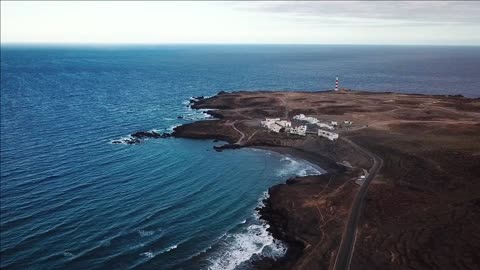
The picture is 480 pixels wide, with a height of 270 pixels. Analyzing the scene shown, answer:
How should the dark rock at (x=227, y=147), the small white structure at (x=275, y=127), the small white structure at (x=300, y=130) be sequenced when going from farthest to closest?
the small white structure at (x=275, y=127) → the small white structure at (x=300, y=130) → the dark rock at (x=227, y=147)

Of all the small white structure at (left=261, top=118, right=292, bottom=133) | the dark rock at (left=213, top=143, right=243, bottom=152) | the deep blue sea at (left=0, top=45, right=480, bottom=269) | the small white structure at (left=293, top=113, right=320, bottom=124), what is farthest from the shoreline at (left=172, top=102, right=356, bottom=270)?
the small white structure at (left=293, top=113, right=320, bottom=124)

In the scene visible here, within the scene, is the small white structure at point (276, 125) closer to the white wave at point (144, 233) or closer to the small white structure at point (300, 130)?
the small white structure at point (300, 130)

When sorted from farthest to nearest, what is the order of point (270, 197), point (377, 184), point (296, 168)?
point (296, 168) → point (377, 184) → point (270, 197)

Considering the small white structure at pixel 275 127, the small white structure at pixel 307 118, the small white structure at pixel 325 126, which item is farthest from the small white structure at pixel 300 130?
the small white structure at pixel 307 118

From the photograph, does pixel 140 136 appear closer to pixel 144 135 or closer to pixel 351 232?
pixel 144 135

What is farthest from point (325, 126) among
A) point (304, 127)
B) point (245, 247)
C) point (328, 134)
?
point (245, 247)

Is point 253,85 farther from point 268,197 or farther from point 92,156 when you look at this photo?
point 268,197
